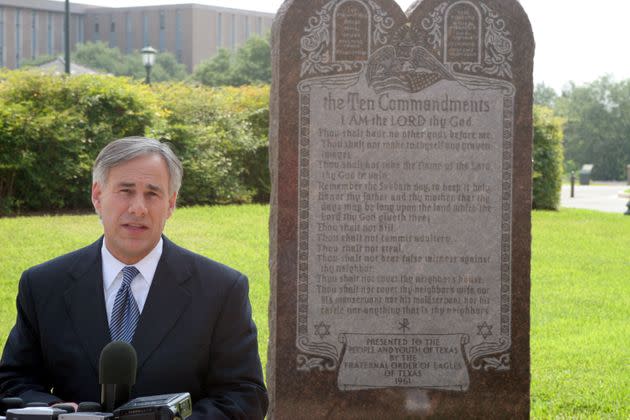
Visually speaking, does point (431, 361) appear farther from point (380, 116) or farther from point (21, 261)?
point (21, 261)

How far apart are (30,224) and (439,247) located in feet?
33.7

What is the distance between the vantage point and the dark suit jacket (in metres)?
2.99

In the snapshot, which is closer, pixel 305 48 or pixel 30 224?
pixel 305 48

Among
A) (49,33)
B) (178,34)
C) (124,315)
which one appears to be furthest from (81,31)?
(124,315)

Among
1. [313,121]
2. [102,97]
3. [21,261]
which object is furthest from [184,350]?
[102,97]

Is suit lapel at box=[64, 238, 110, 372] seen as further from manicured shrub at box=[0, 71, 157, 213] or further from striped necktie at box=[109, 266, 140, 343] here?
manicured shrub at box=[0, 71, 157, 213]

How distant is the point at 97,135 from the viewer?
57.2 feet

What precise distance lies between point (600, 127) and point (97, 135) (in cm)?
5439

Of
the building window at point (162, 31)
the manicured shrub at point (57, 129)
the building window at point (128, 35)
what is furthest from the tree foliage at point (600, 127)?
the building window at point (128, 35)

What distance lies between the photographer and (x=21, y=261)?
1154 cm

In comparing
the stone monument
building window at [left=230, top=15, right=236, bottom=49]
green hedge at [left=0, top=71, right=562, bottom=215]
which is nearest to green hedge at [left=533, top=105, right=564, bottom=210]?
green hedge at [left=0, top=71, right=562, bottom=215]

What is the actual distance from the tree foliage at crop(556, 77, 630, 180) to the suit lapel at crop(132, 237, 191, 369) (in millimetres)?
64167

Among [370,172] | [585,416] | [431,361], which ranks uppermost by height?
[370,172]

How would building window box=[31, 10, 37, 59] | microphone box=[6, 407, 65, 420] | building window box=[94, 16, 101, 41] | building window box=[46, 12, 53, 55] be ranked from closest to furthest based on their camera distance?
microphone box=[6, 407, 65, 420]
building window box=[31, 10, 37, 59]
building window box=[46, 12, 53, 55]
building window box=[94, 16, 101, 41]
